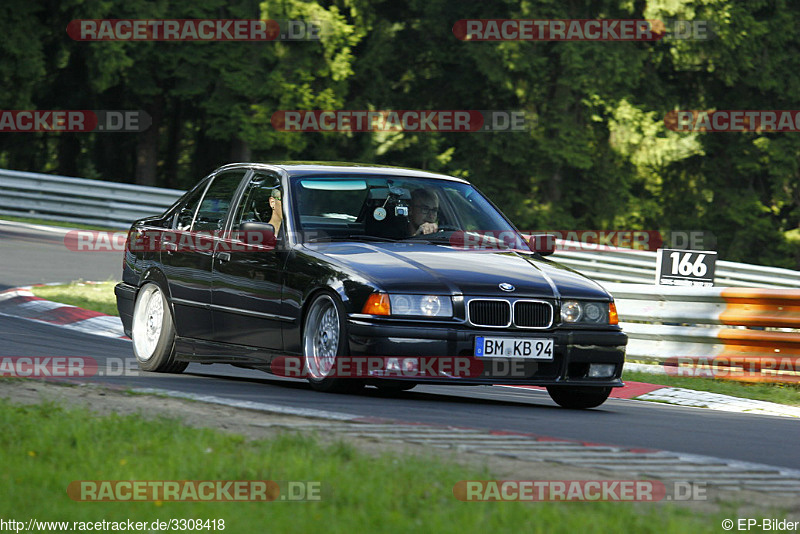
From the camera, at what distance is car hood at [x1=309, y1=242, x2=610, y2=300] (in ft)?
26.4

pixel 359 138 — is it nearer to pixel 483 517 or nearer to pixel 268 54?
Result: pixel 268 54

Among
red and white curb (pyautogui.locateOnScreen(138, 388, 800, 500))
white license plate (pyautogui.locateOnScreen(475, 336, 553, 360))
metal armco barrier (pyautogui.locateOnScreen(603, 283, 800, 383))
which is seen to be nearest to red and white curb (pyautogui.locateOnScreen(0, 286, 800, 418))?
metal armco barrier (pyautogui.locateOnScreen(603, 283, 800, 383))

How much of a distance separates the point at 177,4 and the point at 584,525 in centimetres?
2901

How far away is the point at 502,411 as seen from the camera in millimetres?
8031

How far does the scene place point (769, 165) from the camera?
35531 mm

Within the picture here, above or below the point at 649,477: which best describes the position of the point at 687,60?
above

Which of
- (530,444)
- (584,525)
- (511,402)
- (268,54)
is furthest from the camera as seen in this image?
(268,54)

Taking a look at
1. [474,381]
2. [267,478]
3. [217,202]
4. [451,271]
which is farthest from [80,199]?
[267,478]

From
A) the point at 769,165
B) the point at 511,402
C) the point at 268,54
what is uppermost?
the point at 268,54

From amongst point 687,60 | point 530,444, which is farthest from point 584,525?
point 687,60

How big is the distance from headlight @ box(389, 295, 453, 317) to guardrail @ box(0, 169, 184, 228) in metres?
18.9

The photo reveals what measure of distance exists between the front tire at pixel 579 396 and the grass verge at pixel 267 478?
3.28m

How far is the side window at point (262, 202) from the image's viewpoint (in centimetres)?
919

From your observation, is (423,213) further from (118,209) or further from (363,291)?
(118,209)
